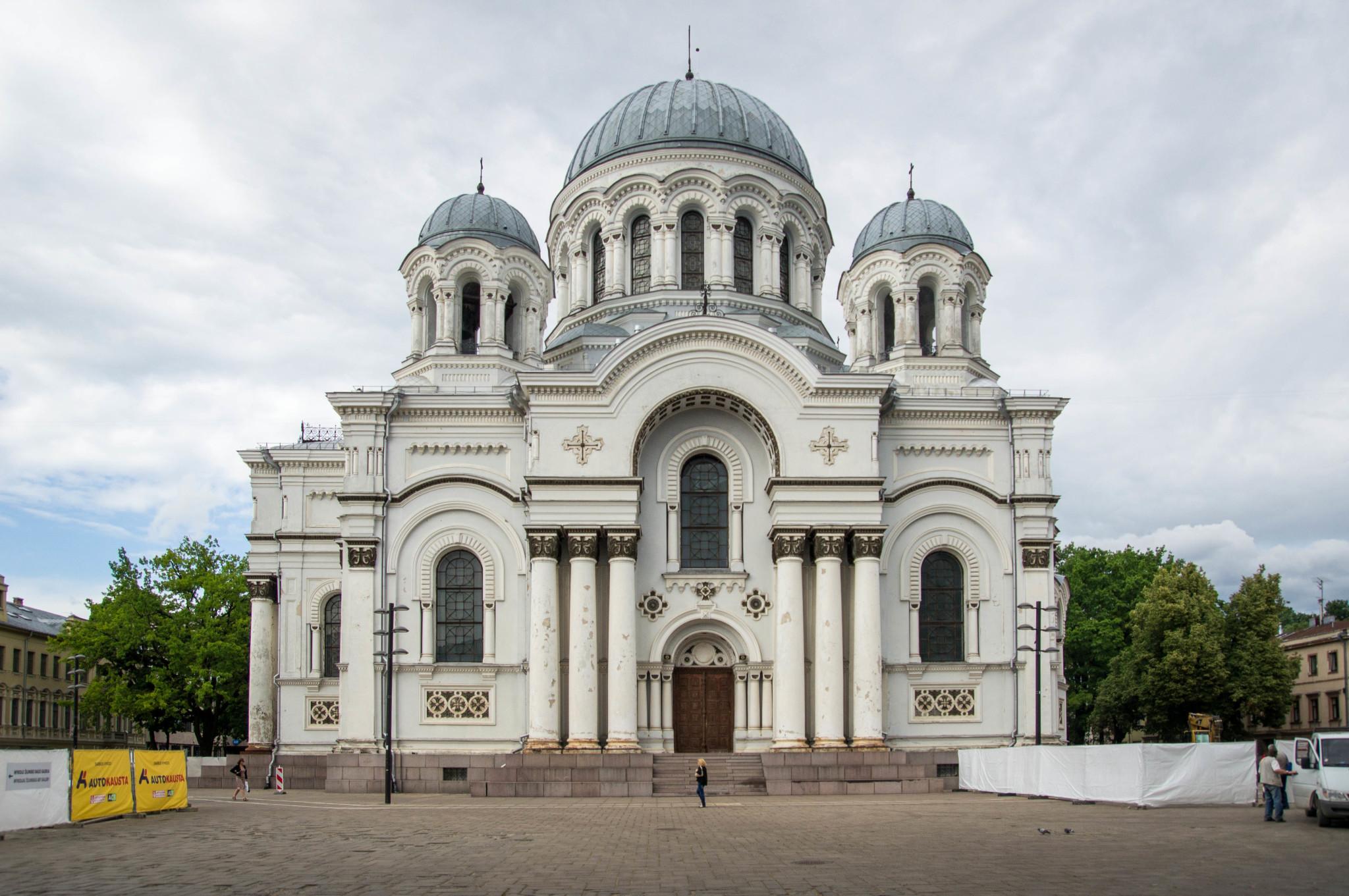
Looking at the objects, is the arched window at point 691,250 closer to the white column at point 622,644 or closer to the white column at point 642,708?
the white column at point 622,644

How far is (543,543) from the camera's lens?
105 ft

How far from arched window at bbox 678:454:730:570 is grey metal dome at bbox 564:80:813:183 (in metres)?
10.9

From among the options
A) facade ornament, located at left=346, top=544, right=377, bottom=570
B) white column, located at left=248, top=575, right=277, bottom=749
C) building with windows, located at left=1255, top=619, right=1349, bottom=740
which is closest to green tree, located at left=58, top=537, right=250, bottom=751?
white column, located at left=248, top=575, right=277, bottom=749

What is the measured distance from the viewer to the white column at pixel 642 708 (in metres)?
33.1

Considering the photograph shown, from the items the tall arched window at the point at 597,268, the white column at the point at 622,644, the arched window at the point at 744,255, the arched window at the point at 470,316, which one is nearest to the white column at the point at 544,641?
the white column at the point at 622,644

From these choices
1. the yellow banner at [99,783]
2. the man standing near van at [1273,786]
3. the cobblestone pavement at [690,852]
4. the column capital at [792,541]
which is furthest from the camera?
the column capital at [792,541]

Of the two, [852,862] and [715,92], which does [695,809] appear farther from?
[715,92]

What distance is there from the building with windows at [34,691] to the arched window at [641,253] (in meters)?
31.8

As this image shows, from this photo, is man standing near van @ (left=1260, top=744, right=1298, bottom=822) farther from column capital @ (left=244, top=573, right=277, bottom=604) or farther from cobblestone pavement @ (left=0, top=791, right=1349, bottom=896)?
column capital @ (left=244, top=573, right=277, bottom=604)

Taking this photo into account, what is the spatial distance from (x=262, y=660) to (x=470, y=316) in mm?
12500

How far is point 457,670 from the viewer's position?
33.2 m

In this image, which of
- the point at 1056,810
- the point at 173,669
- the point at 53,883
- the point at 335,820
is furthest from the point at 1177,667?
the point at 53,883

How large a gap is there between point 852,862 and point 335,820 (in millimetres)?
10951

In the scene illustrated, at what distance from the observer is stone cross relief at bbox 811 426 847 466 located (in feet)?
108
